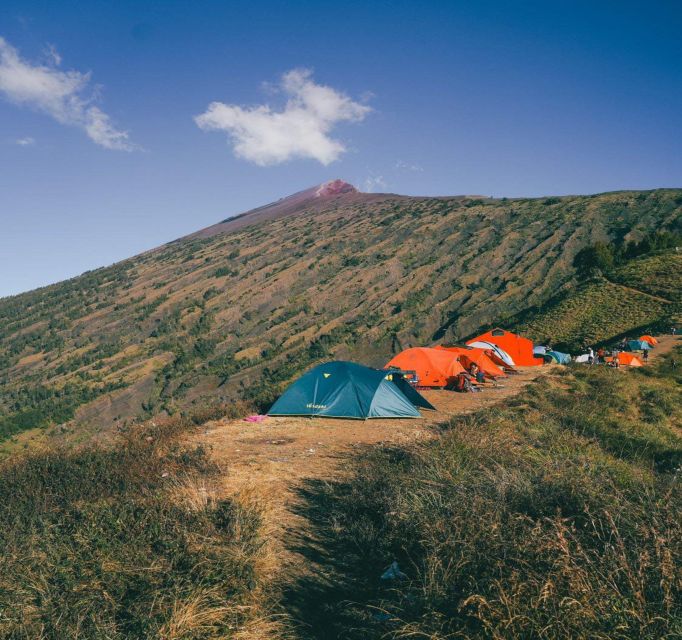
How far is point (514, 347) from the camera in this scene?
1055 inches

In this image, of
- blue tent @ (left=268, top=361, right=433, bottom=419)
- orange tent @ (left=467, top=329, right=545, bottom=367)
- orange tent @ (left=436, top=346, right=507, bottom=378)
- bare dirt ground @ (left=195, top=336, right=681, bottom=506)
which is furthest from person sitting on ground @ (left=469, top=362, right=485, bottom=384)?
orange tent @ (left=467, top=329, right=545, bottom=367)

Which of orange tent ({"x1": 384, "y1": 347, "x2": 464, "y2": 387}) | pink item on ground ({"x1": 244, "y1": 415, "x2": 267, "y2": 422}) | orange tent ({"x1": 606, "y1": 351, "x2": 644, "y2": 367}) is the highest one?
pink item on ground ({"x1": 244, "y1": 415, "x2": 267, "y2": 422})

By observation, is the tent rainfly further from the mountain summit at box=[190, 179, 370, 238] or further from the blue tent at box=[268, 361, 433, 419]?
the mountain summit at box=[190, 179, 370, 238]

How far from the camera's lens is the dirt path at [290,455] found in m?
4.81

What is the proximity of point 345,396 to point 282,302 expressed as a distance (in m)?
42.8

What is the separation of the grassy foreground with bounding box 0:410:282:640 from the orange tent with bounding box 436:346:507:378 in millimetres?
14833

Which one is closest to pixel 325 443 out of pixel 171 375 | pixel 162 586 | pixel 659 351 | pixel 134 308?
pixel 162 586

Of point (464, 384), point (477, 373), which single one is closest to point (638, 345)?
point (477, 373)

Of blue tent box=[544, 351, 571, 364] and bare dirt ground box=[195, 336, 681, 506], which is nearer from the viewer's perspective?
bare dirt ground box=[195, 336, 681, 506]

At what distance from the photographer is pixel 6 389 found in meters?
42.4

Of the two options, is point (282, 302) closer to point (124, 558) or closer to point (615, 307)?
point (615, 307)

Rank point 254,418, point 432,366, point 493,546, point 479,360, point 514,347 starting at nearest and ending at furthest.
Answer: point 493,546, point 254,418, point 432,366, point 479,360, point 514,347

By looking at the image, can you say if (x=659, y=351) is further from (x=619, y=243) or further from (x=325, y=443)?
(x=619, y=243)

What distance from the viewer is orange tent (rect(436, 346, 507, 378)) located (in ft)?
63.0
